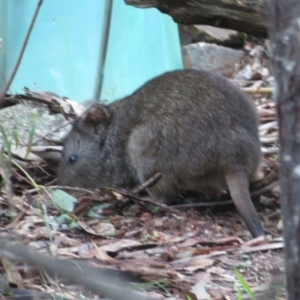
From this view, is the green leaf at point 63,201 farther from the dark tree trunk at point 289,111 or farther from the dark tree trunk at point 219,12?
the dark tree trunk at point 289,111

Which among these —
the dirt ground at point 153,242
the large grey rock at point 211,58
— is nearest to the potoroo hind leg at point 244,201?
the dirt ground at point 153,242

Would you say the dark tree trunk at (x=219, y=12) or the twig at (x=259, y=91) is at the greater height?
the dark tree trunk at (x=219, y=12)

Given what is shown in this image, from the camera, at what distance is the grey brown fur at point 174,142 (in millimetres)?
5242

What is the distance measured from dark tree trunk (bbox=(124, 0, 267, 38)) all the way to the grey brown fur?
53 cm

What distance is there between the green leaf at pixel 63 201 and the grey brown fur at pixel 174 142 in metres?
0.76

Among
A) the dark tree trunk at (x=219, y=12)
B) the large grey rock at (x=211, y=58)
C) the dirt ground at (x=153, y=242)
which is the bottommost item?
the dirt ground at (x=153, y=242)

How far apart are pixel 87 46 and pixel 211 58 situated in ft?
7.84

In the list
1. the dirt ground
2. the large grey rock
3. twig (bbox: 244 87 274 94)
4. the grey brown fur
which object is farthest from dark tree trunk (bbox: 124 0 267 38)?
the large grey rock

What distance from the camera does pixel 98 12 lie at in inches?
306

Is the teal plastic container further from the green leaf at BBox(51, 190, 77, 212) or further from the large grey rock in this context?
the green leaf at BBox(51, 190, 77, 212)

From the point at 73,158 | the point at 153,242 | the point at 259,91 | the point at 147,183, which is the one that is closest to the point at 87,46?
the point at 73,158

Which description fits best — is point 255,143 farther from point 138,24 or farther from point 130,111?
point 138,24

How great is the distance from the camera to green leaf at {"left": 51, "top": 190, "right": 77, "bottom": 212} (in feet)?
16.3

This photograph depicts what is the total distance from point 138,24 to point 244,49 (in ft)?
8.50
